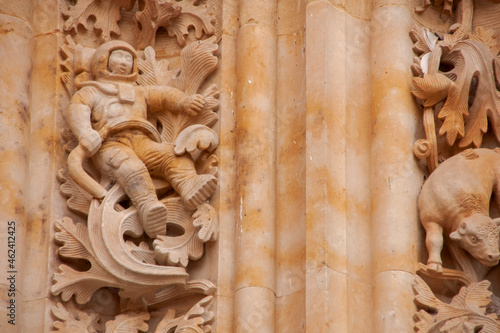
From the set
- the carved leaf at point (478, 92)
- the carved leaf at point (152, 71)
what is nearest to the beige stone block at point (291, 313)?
the carved leaf at point (478, 92)

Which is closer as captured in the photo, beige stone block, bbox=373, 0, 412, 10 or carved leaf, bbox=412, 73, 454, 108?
carved leaf, bbox=412, 73, 454, 108

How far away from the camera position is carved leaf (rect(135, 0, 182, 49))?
8.75 metres

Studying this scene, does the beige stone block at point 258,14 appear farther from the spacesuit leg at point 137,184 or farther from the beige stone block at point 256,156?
the spacesuit leg at point 137,184

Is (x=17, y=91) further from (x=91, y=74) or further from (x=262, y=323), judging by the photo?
(x=262, y=323)

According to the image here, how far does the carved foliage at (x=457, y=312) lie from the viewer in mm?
7664

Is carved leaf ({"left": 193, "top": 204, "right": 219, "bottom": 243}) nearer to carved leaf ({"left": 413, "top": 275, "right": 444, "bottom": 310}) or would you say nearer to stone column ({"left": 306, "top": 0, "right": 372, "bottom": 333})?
stone column ({"left": 306, "top": 0, "right": 372, "bottom": 333})

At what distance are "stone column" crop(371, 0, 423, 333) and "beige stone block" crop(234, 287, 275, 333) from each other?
528 millimetres

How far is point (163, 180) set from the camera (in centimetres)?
832

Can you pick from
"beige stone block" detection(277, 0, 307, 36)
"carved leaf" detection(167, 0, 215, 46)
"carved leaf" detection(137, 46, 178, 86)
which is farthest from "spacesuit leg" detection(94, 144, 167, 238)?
"beige stone block" detection(277, 0, 307, 36)

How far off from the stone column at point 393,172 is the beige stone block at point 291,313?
362 millimetres

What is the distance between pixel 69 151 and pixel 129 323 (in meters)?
1.03

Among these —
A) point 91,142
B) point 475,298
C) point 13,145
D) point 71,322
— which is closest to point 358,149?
point 475,298

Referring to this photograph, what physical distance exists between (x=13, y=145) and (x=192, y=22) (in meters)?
1.25

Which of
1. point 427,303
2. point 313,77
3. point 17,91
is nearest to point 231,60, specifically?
point 313,77
